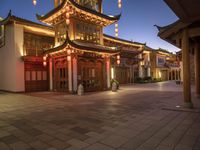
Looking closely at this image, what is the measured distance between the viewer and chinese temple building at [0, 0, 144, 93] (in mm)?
13656

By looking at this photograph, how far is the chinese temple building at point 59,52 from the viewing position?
13.7m

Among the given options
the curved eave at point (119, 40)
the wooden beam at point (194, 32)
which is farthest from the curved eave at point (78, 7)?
the wooden beam at point (194, 32)

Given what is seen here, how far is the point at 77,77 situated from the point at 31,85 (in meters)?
5.84

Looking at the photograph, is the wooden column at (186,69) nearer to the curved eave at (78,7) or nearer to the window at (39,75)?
the curved eave at (78,7)

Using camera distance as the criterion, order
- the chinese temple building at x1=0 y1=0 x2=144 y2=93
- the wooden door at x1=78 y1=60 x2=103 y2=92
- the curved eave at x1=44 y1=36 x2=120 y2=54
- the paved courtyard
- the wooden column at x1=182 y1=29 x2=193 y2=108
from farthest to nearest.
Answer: the wooden door at x1=78 y1=60 x2=103 y2=92, the chinese temple building at x1=0 y1=0 x2=144 y2=93, the curved eave at x1=44 y1=36 x2=120 y2=54, the wooden column at x1=182 y1=29 x2=193 y2=108, the paved courtyard

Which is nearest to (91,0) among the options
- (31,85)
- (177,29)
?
(31,85)

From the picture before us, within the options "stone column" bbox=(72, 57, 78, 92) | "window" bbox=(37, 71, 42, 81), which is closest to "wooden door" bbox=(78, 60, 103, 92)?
"stone column" bbox=(72, 57, 78, 92)

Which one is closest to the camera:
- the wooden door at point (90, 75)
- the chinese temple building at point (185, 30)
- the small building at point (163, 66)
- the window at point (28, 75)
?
the chinese temple building at point (185, 30)

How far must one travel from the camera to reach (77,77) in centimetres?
1356

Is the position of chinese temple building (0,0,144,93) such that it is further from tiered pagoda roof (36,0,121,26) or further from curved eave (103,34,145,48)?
curved eave (103,34,145,48)

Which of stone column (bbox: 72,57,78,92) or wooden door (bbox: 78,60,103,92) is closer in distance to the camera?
stone column (bbox: 72,57,78,92)

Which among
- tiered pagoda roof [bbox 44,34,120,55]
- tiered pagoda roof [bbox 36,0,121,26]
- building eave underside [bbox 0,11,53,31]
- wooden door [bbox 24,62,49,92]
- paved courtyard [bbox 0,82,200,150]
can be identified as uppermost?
tiered pagoda roof [bbox 36,0,121,26]

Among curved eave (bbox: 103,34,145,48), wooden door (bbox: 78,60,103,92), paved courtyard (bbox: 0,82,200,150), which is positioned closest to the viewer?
paved courtyard (bbox: 0,82,200,150)

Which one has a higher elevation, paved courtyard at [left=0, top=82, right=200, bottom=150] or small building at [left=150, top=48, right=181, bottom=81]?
small building at [left=150, top=48, right=181, bottom=81]
